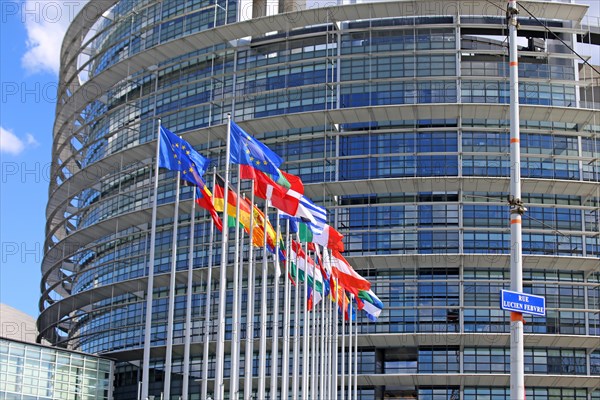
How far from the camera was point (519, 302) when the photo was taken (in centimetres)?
2484

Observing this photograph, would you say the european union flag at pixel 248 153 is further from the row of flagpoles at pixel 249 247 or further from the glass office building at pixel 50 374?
the glass office building at pixel 50 374

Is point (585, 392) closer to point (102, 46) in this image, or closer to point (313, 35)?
point (313, 35)

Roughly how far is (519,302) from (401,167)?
1764 inches

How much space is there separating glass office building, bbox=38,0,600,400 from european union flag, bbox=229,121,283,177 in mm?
31383

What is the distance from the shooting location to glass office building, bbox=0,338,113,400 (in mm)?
54875

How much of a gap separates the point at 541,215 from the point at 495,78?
9.85 m

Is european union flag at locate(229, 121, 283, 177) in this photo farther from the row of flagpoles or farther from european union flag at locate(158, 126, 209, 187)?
european union flag at locate(158, 126, 209, 187)

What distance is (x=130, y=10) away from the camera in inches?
3221

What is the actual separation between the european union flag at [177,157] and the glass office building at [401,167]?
3304 centimetres

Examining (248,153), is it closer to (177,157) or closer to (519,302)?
(177,157)

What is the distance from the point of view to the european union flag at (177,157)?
35.1 m

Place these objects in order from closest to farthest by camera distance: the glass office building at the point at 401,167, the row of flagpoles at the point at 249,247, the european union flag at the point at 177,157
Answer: the row of flagpoles at the point at 249,247 → the european union flag at the point at 177,157 → the glass office building at the point at 401,167

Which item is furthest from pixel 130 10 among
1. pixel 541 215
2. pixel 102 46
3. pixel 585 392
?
pixel 585 392

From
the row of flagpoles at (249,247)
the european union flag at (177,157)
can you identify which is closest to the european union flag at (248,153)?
the row of flagpoles at (249,247)
